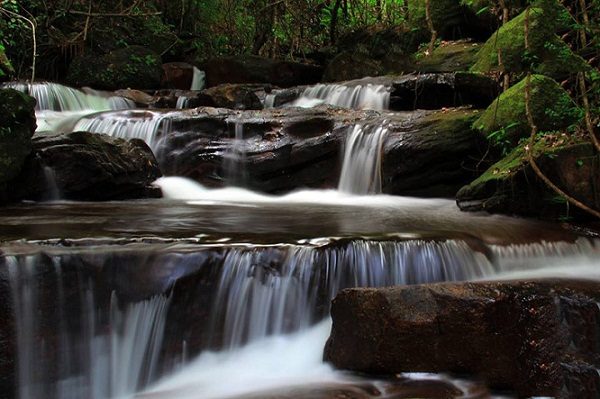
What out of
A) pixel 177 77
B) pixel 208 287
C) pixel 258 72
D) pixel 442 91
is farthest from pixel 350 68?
pixel 208 287

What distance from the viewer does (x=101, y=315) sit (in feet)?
12.3

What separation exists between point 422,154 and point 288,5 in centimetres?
1029

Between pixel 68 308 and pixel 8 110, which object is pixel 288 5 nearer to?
pixel 8 110

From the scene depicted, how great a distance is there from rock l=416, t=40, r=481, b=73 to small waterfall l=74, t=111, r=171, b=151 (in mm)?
5808

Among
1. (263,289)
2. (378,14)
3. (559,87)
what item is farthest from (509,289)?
→ (378,14)

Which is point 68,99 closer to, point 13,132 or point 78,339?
point 13,132

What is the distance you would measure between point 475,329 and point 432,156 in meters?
4.57

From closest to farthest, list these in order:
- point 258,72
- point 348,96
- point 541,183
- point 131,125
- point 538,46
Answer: point 538,46 → point 541,183 → point 131,125 → point 348,96 → point 258,72

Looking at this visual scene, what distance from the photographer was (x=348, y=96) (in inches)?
447

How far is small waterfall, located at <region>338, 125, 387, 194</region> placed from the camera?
8.08 m

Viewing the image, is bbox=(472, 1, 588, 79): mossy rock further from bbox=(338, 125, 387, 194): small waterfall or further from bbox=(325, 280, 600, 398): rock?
bbox=(325, 280, 600, 398): rock

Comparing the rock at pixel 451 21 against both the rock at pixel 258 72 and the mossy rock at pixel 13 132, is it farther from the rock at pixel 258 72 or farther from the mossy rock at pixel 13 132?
the mossy rock at pixel 13 132

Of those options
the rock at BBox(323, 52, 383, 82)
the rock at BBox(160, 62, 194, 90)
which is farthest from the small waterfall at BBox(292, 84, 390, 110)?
the rock at BBox(160, 62, 194, 90)

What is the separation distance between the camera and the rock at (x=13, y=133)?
21.4 ft
